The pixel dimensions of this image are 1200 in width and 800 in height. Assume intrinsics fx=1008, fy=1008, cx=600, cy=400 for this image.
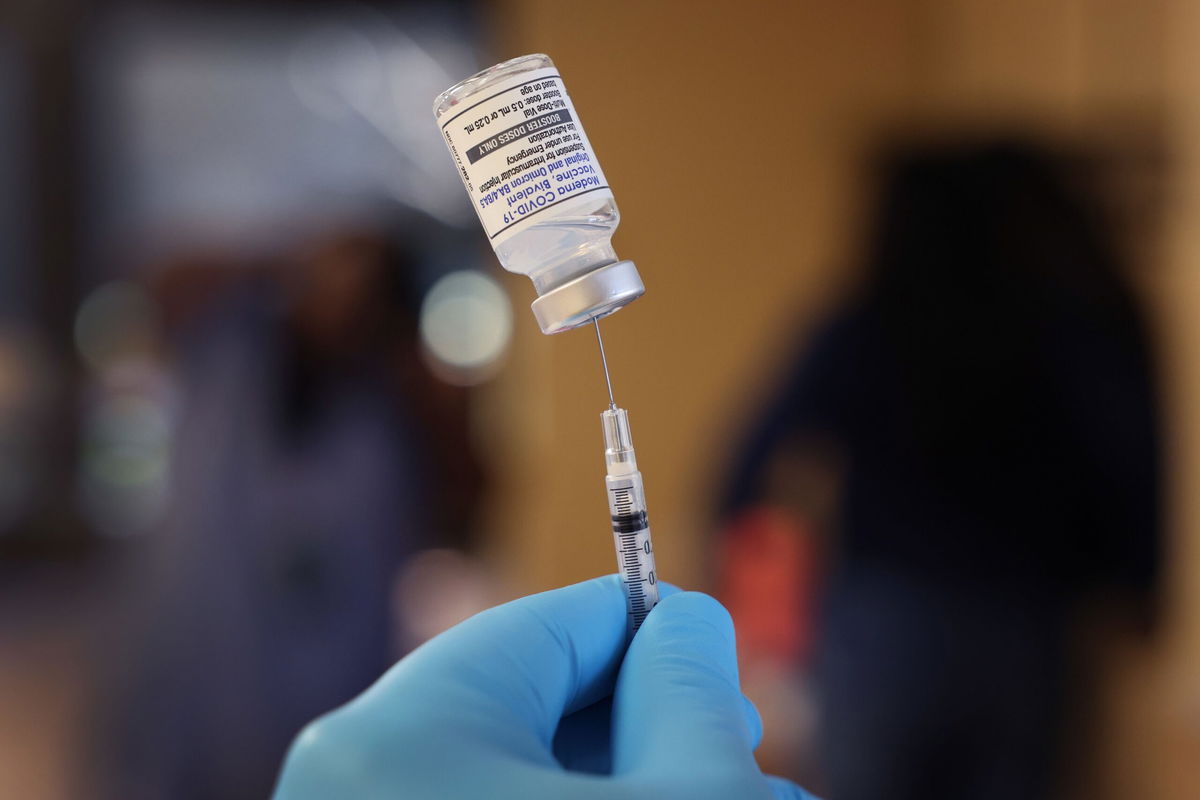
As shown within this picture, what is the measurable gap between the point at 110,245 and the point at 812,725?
3.19 m

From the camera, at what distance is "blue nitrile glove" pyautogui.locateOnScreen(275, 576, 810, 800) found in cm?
54

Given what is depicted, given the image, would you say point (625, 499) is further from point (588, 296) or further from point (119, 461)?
point (119, 461)

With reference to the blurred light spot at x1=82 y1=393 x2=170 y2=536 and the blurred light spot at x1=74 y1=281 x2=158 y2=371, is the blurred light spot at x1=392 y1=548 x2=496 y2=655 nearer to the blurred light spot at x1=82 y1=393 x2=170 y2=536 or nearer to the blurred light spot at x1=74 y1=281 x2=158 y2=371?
the blurred light spot at x1=82 y1=393 x2=170 y2=536

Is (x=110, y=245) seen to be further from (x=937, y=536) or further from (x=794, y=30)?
(x=937, y=536)

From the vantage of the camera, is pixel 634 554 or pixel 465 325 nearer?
pixel 634 554

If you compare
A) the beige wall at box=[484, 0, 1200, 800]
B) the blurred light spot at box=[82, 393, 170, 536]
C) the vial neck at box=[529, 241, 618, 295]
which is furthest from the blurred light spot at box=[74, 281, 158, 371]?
the vial neck at box=[529, 241, 618, 295]

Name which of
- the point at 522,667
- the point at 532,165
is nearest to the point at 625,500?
the point at 522,667

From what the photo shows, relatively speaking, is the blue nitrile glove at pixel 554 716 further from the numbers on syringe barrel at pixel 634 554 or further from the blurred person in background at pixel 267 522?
the blurred person in background at pixel 267 522

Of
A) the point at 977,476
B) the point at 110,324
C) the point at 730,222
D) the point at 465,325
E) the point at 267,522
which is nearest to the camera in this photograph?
the point at 977,476

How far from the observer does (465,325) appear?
3.36m

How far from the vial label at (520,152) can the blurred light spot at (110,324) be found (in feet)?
11.5

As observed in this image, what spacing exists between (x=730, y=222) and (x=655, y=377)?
0.48 m

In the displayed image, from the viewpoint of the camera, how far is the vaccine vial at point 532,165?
67cm

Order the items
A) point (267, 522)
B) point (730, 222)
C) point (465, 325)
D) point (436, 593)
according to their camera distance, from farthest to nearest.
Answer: point (465, 325), point (730, 222), point (436, 593), point (267, 522)
